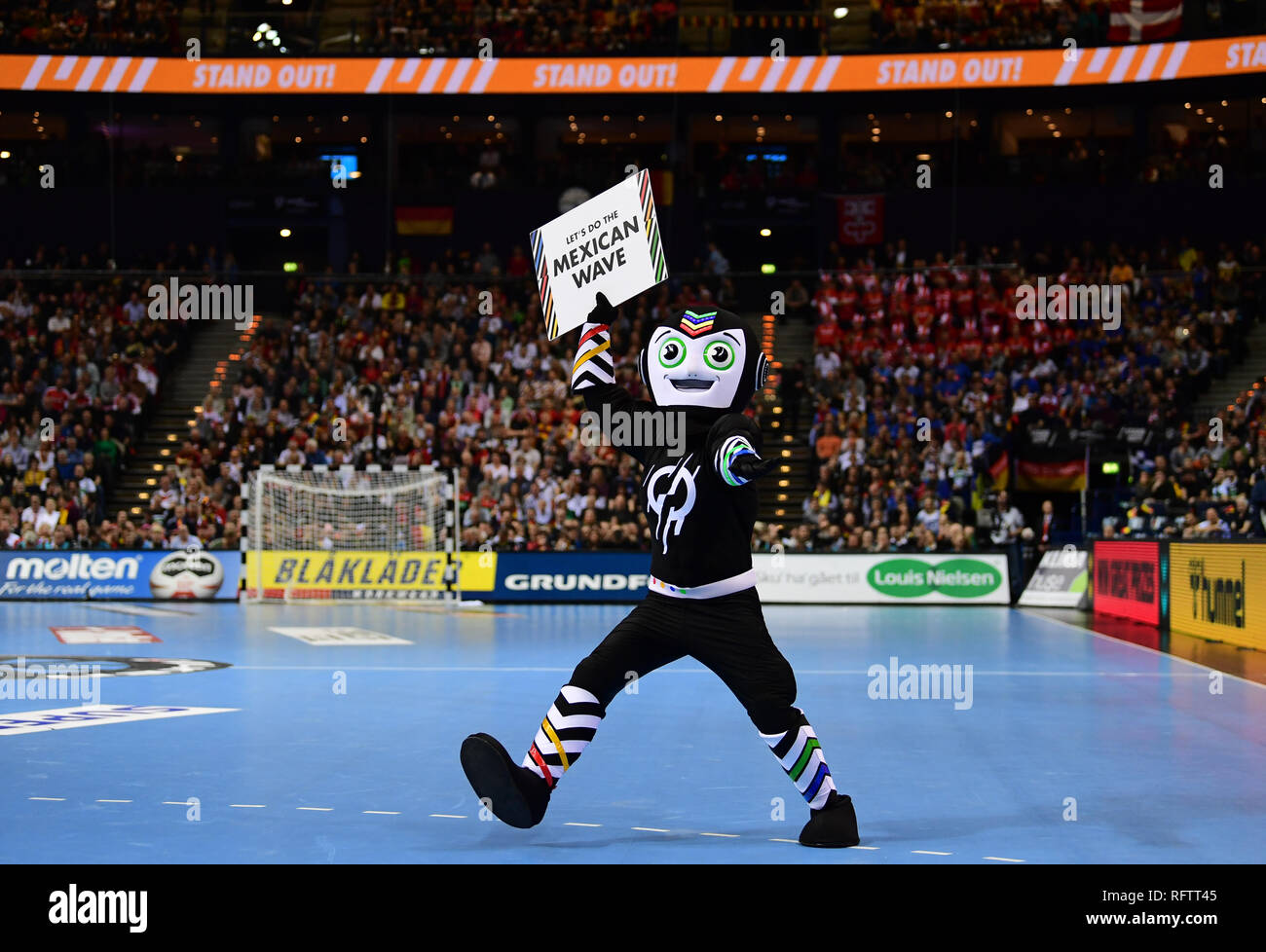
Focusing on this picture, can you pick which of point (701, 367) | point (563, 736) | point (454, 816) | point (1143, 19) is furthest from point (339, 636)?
point (1143, 19)

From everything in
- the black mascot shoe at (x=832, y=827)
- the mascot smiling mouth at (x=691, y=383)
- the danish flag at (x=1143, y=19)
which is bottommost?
the black mascot shoe at (x=832, y=827)

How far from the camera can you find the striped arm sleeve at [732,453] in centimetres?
604

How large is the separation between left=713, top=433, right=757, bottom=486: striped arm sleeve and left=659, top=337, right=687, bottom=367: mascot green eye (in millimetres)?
656

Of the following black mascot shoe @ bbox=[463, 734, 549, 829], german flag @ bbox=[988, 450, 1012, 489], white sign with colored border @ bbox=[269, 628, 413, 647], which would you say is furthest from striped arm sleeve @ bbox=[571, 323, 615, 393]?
german flag @ bbox=[988, 450, 1012, 489]

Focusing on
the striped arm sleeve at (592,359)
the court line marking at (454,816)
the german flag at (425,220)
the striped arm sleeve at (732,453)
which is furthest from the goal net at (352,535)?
the striped arm sleeve at (732,453)

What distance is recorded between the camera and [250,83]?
31.0 metres

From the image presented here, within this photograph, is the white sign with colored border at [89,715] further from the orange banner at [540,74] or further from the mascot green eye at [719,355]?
the orange banner at [540,74]

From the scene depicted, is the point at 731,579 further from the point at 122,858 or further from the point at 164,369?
the point at 164,369

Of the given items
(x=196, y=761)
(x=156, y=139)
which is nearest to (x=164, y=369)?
(x=156, y=139)

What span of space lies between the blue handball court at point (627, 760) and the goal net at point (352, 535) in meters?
8.24

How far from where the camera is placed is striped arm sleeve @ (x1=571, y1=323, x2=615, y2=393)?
6895mm

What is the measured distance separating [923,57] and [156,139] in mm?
20972

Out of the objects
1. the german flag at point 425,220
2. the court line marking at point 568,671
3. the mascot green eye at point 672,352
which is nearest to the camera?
the mascot green eye at point 672,352

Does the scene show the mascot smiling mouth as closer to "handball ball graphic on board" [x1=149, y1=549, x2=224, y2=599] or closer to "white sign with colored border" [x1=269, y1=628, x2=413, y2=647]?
"white sign with colored border" [x1=269, y1=628, x2=413, y2=647]
